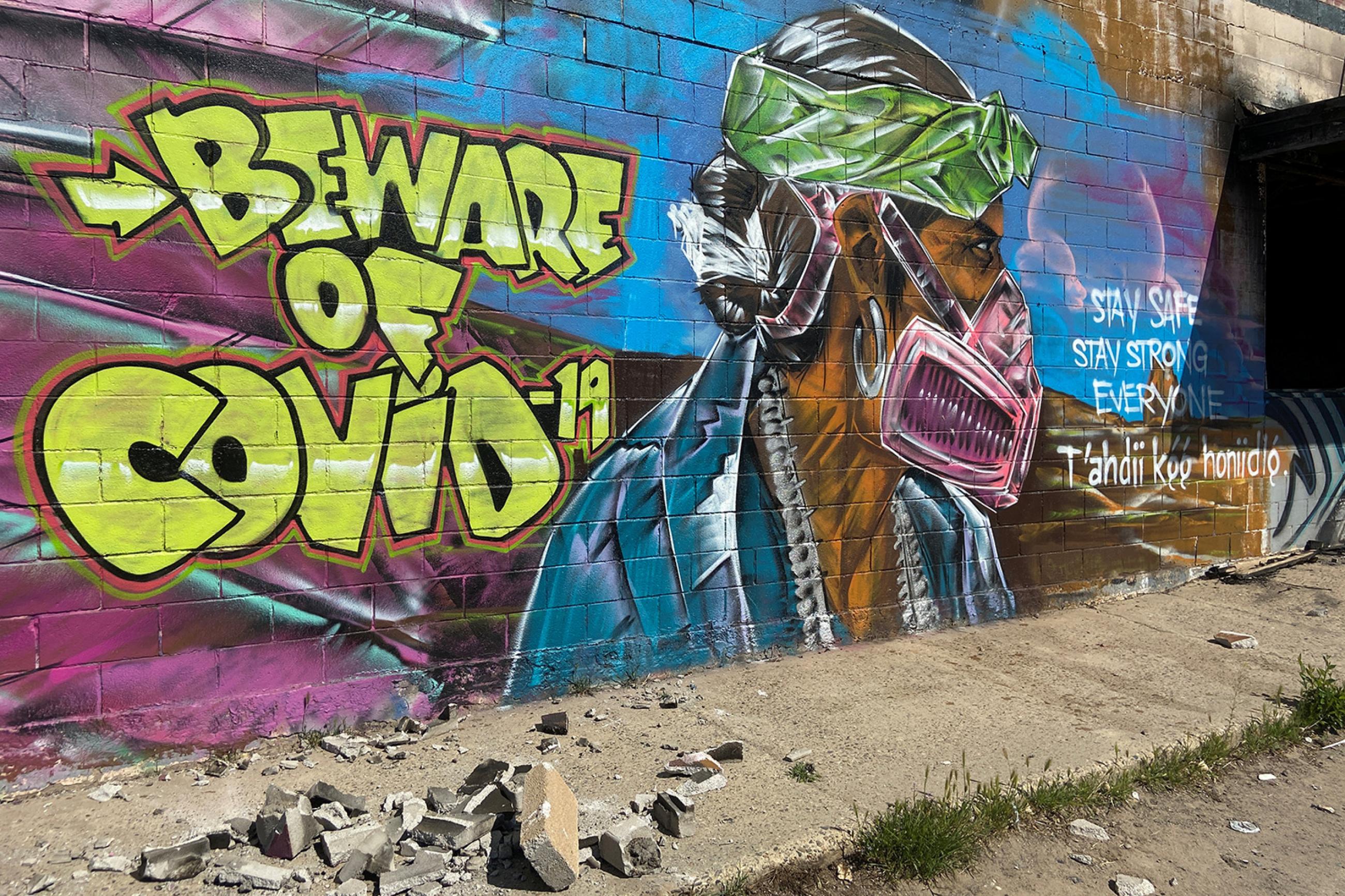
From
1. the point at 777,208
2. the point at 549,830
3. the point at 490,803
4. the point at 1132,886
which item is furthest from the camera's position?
the point at 777,208

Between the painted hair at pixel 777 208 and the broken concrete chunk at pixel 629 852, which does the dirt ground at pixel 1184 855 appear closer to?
the broken concrete chunk at pixel 629 852

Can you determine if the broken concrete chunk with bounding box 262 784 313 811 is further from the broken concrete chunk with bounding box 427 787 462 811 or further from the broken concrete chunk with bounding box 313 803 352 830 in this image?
the broken concrete chunk with bounding box 427 787 462 811

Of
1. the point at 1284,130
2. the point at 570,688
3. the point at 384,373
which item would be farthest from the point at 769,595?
the point at 1284,130

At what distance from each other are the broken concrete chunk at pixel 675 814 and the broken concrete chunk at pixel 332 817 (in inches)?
46.1

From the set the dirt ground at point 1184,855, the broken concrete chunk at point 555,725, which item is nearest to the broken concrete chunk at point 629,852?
the dirt ground at point 1184,855

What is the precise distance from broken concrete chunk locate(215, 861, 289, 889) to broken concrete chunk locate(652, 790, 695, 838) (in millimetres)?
1327

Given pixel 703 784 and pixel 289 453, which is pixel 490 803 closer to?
pixel 703 784

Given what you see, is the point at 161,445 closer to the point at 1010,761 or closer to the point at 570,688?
the point at 570,688

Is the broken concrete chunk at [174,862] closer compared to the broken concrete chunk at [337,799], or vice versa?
the broken concrete chunk at [174,862]

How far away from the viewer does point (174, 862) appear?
2.99 metres

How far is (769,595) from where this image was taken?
540 centimetres

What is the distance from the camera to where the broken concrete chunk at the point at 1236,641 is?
5.91m

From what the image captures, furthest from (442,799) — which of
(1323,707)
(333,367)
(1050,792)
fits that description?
(1323,707)

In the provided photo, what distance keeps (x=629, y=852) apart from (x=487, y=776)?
776mm
